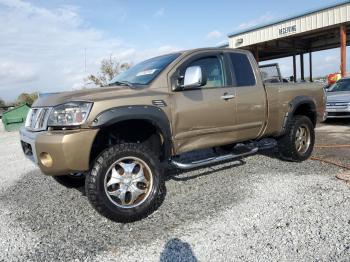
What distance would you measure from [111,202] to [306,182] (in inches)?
108

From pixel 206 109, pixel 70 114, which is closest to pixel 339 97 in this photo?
pixel 206 109

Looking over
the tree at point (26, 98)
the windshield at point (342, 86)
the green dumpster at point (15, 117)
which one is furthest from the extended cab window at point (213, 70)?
the tree at point (26, 98)

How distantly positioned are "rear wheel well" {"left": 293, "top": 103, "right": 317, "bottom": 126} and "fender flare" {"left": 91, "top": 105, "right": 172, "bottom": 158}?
2.91m

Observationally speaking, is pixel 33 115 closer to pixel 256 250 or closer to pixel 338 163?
Result: pixel 256 250

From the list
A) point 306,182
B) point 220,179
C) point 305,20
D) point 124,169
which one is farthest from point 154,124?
point 305,20

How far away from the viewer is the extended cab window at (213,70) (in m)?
4.82

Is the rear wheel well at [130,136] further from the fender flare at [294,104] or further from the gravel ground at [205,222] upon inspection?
the fender flare at [294,104]

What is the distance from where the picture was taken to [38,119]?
3922 millimetres

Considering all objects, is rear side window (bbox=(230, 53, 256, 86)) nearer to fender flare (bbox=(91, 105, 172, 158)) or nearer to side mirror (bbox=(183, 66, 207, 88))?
side mirror (bbox=(183, 66, 207, 88))

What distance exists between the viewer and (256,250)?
9.96ft

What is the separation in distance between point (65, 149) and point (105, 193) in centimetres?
62

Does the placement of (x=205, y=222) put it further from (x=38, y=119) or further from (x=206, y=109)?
(x=38, y=119)

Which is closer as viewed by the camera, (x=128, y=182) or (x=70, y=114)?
(x=70, y=114)

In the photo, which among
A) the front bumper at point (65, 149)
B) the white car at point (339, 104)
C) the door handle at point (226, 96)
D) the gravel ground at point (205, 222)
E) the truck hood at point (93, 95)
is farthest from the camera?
the white car at point (339, 104)
